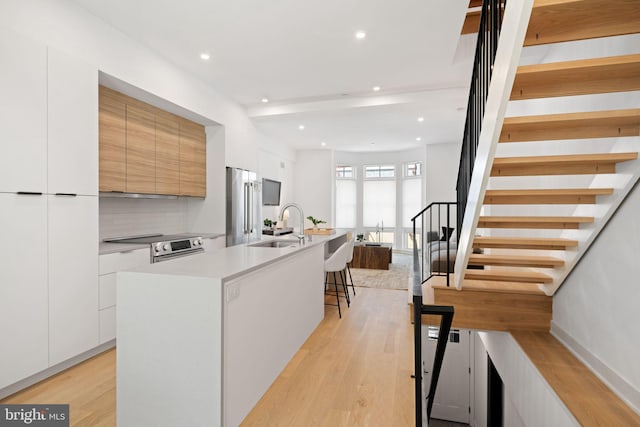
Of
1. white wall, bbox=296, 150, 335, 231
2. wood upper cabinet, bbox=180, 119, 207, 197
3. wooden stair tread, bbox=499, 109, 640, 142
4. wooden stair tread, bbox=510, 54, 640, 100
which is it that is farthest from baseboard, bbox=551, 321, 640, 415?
white wall, bbox=296, 150, 335, 231

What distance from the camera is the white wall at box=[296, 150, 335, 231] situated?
9.09 metres

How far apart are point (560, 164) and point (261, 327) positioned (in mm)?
2157

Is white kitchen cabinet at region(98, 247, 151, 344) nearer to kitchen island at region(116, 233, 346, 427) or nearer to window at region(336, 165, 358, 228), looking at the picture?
kitchen island at region(116, 233, 346, 427)

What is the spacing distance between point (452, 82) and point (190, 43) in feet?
10.9

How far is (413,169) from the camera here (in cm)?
929

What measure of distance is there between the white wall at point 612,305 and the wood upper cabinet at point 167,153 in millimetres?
4294

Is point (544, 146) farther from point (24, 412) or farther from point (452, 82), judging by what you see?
point (24, 412)

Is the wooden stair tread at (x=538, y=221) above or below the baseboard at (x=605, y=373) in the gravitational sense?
above

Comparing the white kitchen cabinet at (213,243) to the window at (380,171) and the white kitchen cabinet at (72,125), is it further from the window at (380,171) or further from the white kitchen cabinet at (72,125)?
the window at (380,171)

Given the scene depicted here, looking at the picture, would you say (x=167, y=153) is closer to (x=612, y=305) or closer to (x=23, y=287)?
(x=23, y=287)

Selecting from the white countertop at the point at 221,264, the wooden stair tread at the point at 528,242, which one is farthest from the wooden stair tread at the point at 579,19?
the white countertop at the point at 221,264

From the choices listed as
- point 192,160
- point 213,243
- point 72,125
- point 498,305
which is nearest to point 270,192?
point 192,160

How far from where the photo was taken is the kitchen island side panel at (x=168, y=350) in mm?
1711

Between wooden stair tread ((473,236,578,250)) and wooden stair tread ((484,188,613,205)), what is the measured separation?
1.07ft
